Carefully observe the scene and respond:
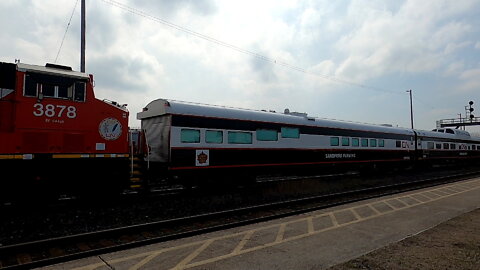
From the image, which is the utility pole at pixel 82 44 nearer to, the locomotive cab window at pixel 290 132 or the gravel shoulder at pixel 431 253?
the locomotive cab window at pixel 290 132

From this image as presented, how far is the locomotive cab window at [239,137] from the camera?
14.0m

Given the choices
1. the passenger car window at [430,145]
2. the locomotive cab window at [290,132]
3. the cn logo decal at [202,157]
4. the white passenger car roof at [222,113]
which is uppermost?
the white passenger car roof at [222,113]

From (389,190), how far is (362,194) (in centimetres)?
214

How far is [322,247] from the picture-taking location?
22.1 ft

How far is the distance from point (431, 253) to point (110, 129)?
9.60 meters

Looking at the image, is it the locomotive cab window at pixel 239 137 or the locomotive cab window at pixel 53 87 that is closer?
the locomotive cab window at pixel 53 87

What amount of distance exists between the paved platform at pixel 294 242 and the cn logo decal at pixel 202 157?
4.78 metres

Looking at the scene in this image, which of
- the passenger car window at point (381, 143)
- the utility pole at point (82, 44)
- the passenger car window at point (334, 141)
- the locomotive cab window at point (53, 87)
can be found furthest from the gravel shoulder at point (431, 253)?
the passenger car window at point (381, 143)

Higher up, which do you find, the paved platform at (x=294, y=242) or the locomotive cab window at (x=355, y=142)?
the locomotive cab window at (x=355, y=142)

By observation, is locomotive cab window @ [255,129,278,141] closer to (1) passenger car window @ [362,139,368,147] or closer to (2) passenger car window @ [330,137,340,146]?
(2) passenger car window @ [330,137,340,146]

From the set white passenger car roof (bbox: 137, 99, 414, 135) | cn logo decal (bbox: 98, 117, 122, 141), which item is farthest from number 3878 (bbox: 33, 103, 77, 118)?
white passenger car roof (bbox: 137, 99, 414, 135)

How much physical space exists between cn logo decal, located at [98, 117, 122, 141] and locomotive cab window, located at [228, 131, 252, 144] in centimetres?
488

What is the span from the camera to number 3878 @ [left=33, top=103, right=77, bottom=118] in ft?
30.4

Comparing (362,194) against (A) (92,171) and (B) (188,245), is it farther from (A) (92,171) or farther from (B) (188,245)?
(A) (92,171)
